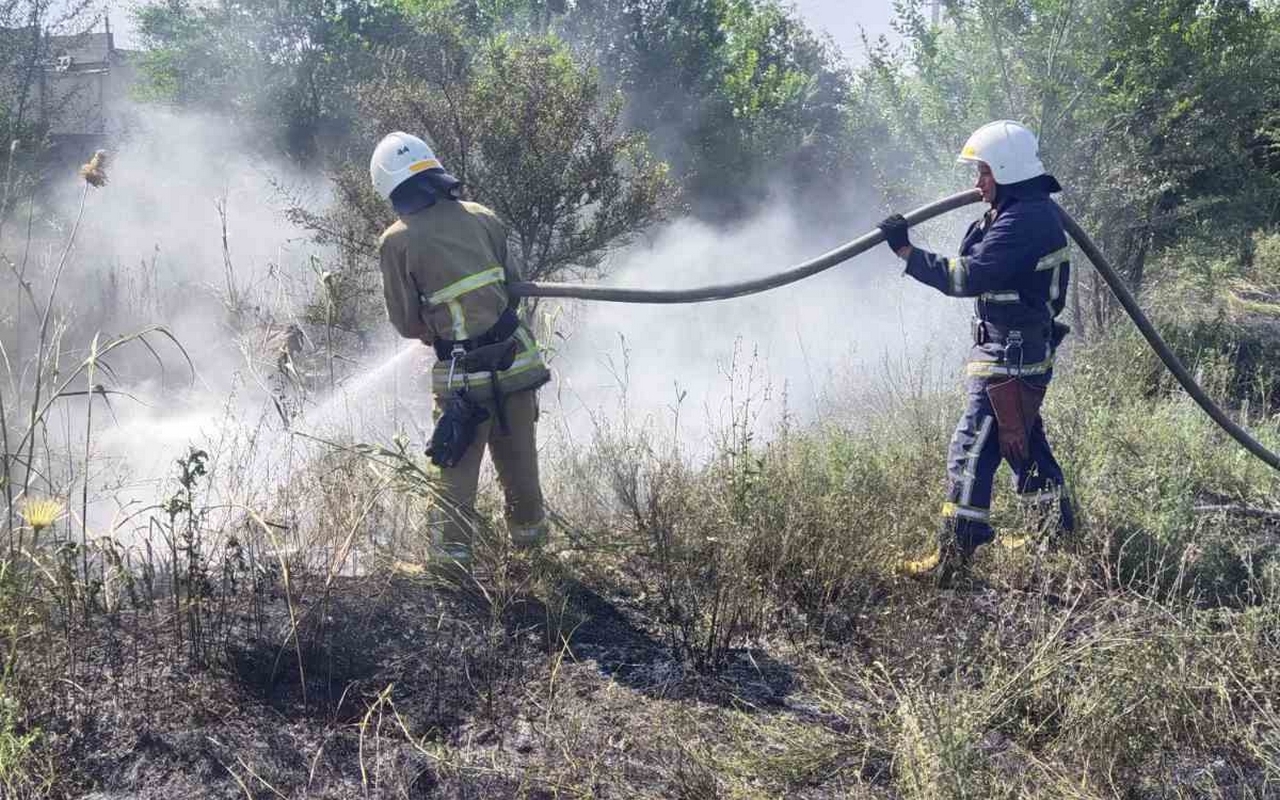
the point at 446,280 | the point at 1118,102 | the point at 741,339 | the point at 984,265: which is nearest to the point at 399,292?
the point at 446,280

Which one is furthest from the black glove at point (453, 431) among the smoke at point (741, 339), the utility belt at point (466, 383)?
the smoke at point (741, 339)

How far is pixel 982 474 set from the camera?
4.30 m

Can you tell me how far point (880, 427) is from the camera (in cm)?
596

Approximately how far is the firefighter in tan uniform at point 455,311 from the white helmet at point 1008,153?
6.26 feet

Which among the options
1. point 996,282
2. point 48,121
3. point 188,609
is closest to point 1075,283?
point 996,282

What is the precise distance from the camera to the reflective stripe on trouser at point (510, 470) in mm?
4328

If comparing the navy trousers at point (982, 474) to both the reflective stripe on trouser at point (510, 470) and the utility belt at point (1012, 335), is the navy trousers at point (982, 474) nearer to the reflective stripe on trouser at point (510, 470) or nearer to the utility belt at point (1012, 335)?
the utility belt at point (1012, 335)

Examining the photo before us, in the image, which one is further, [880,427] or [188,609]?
[880,427]

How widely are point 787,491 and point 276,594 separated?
1.92 meters

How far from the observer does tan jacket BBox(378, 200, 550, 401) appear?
423cm

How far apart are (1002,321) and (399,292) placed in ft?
7.71

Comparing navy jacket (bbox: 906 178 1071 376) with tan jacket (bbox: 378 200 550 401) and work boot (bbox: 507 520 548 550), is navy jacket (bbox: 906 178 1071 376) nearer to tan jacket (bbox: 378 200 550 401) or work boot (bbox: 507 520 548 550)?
tan jacket (bbox: 378 200 550 401)

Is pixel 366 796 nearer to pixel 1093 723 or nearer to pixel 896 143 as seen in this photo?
pixel 1093 723

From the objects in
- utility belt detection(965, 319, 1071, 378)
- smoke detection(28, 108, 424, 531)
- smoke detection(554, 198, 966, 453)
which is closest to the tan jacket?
smoke detection(28, 108, 424, 531)
